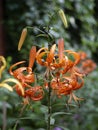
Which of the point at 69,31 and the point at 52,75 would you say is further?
the point at 69,31

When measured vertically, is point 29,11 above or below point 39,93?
below

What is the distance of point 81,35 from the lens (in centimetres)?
513

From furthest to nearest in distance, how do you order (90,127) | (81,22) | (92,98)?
(81,22) < (92,98) < (90,127)

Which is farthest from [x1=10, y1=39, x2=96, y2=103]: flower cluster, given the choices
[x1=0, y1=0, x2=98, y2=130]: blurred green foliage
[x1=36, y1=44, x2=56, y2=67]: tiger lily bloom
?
[x1=0, y1=0, x2=98, y2=130]: blurred green foliage

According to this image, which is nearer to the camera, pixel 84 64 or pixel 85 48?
pixel 84 64

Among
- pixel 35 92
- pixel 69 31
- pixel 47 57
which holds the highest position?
pixel 47 57

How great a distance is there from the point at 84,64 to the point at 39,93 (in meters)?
2.46

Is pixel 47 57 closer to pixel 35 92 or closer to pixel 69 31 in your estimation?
pixel 35 92

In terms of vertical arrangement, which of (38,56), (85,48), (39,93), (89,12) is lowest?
(85,48)

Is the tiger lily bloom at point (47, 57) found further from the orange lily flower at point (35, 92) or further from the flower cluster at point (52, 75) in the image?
the orange lily flower at point (35, 92)

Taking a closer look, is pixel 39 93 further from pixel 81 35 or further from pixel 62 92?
pixel 81 35

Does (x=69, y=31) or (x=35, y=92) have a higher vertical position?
(x=35, y=92)

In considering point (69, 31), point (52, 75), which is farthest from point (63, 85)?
point (69, 31)

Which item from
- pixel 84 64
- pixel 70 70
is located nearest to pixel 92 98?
pixel 84 64
